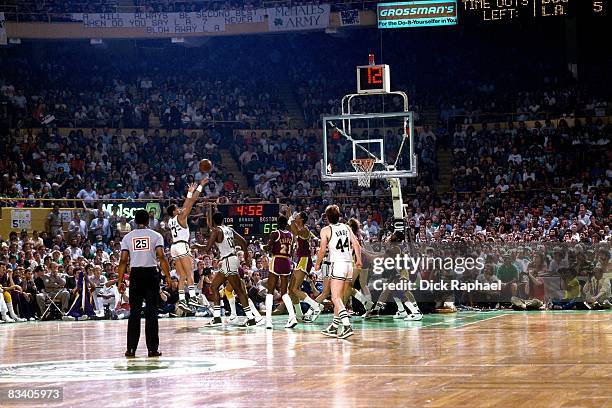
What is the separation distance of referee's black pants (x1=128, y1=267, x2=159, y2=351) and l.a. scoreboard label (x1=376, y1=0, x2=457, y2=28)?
25.4 meters

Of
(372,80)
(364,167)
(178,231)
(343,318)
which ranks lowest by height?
(343,318)

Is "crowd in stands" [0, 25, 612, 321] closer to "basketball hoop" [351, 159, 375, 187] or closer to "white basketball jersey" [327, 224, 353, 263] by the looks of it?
"basketball hoop" [351, 159, 375, 187]

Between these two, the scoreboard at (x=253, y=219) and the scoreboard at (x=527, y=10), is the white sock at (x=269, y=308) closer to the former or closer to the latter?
the scoreboard at (x=253, y=219)

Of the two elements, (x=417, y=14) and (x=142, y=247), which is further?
(x=417, y=14)

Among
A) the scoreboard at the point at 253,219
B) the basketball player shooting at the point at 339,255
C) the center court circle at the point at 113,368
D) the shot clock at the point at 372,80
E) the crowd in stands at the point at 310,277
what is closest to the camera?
the center court circle at the point at 113,368

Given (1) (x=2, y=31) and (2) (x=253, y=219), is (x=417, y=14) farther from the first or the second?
(1) (x=2, y=31)

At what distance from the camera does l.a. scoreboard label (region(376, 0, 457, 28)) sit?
120 ft

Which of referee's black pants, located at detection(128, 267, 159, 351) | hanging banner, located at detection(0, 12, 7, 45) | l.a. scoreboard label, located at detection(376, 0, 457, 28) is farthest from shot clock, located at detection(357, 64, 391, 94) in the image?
hanging banner, located at detection(0, 12, 7, 45)

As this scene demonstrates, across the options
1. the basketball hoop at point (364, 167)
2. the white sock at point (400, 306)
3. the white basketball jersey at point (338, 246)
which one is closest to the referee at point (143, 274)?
the white basketball jersey at point (338, 246)

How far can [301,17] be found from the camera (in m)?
Answer: 39.1

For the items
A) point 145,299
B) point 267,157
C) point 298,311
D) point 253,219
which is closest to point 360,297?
point 298,311

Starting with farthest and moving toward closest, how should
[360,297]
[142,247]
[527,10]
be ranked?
[527,10] → [360,297] → [142,247]

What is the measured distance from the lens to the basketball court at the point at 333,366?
9039 millimetres

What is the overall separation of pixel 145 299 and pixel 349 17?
1070 inches
